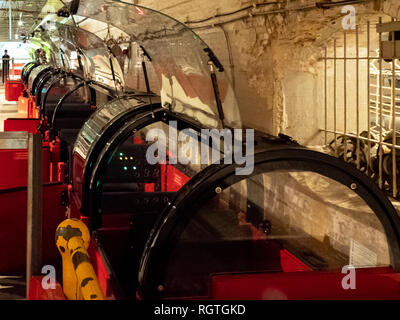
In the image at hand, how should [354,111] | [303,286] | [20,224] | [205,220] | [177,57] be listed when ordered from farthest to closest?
[354,111] → [20,224] → [177,57] → [205,220] → [303,286]

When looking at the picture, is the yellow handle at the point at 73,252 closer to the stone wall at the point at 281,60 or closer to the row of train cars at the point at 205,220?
the row of train cars at the point at 205,220

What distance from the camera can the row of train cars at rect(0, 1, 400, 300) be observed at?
2.15 m

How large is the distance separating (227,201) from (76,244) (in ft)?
2.71

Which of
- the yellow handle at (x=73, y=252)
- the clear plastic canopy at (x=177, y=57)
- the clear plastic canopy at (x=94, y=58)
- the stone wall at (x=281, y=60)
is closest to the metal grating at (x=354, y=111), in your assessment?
the stone wall at (x=281, y=60)

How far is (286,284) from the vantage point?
2.02m

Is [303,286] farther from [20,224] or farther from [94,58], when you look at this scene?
[94,58]

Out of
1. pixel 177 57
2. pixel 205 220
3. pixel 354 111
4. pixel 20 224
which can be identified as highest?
pixel 177 57

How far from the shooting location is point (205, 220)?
2.47 m

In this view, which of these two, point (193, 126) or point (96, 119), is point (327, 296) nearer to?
Answer: point (193, 126)

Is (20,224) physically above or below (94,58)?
below

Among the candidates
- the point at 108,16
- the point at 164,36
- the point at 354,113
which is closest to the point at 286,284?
the point at 164,36

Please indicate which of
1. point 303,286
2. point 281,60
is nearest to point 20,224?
point 281,60

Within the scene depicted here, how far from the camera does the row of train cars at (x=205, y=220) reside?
2154mm

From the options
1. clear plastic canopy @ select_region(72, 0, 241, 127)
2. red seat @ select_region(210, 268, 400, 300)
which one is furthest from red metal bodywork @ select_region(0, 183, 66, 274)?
red seat @ select_region(210, 268, 400, 300)
